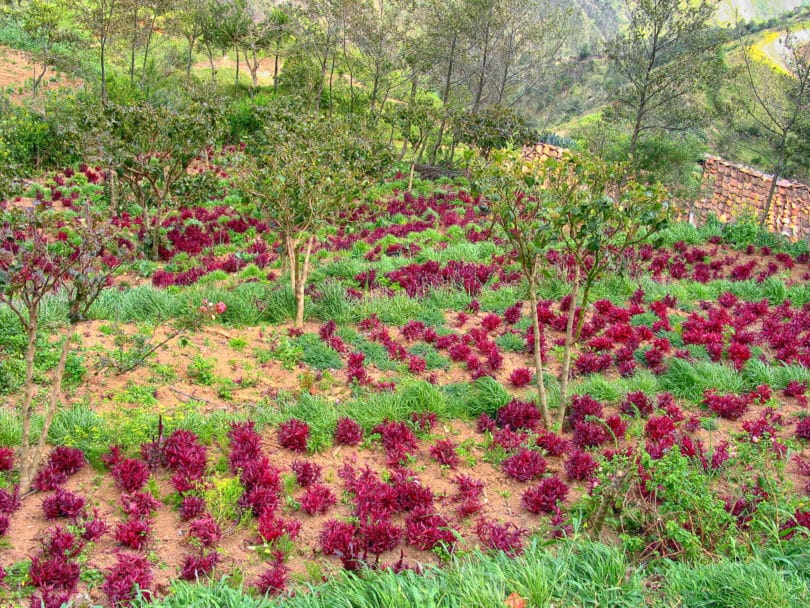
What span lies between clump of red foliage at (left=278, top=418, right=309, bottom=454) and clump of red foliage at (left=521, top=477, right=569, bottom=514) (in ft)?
5.91

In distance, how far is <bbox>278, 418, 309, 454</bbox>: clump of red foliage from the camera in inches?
192

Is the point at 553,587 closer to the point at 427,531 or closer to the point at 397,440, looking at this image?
the point at 427,531

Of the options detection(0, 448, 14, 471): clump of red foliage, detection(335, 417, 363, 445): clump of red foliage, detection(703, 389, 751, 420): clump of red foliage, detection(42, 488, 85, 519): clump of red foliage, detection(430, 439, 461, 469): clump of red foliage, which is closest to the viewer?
detection(42, 488, 85, 519): clump of red foliage

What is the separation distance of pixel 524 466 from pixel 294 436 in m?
1.87

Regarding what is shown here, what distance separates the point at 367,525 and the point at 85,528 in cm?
173

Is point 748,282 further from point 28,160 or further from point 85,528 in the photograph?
point 28,160

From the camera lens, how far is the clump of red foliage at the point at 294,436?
4879mm

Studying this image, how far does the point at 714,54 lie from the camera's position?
710 inches

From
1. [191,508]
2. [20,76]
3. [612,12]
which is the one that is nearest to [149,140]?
[191,508]

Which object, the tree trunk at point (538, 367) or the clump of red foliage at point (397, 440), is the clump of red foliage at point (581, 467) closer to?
the tree trunk at point (538, 367)

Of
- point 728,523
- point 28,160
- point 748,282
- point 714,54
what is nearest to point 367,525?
point 728,523

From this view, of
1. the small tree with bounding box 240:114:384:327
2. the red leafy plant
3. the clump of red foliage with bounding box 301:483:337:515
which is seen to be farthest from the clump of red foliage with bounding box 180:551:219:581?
the small tree with bounding box 240:114:384:327

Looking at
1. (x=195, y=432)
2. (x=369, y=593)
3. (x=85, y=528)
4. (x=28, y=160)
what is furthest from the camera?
(x=28, y=160)

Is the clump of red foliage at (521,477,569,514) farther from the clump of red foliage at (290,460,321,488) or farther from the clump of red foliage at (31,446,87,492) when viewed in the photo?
the clump of red foliage at (31,446,87,492)
